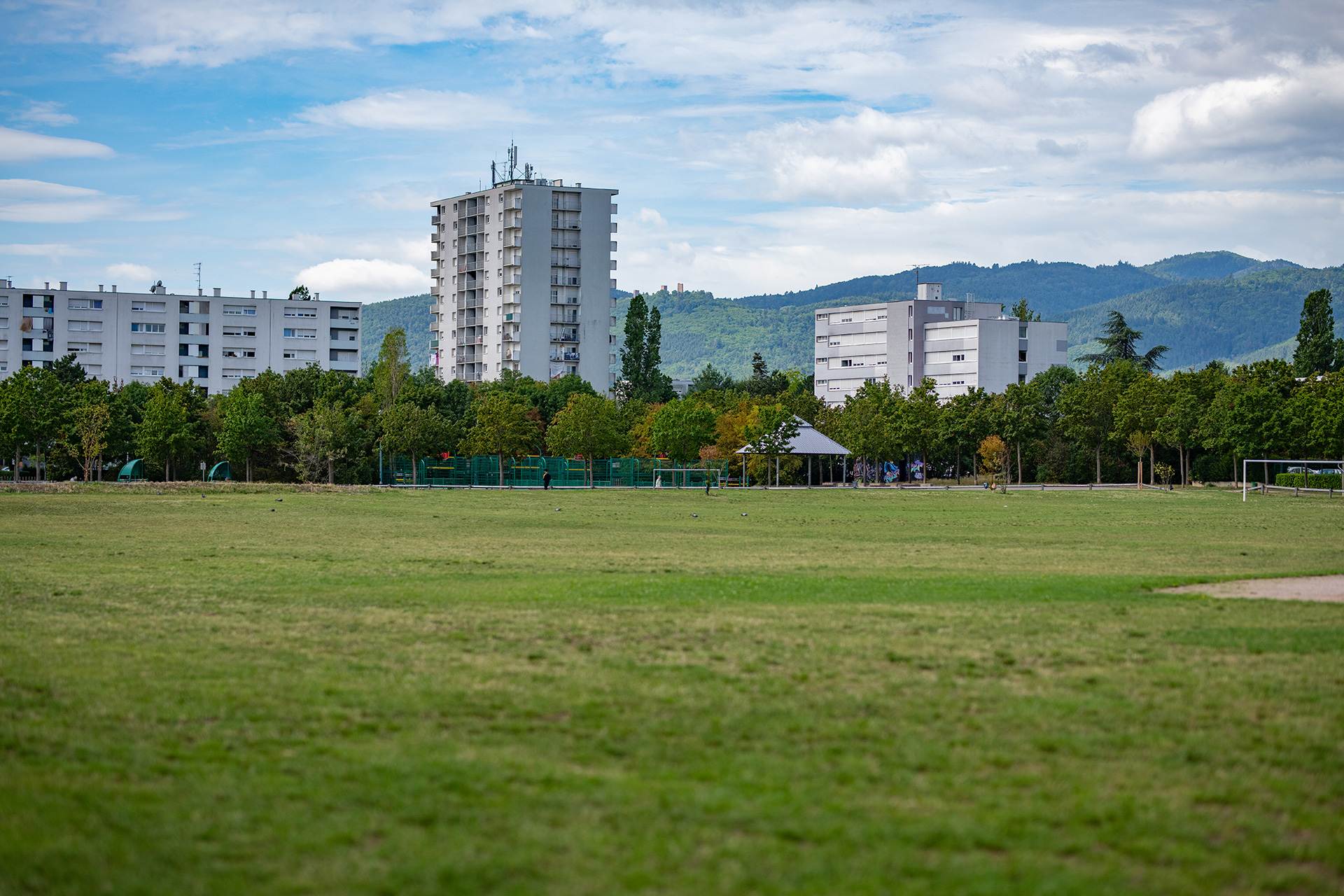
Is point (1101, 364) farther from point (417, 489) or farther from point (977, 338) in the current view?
point (417, 489)

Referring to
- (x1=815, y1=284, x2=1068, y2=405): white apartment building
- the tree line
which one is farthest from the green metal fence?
(x1=815, y1=284, x2=1068, y2=405): white apartment building

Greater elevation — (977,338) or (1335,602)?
(977,338)

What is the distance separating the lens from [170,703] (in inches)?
368

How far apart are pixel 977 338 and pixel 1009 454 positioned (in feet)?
150

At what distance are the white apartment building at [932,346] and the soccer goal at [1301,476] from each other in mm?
62144

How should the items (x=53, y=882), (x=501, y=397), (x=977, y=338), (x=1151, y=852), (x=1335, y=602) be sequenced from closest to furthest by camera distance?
(x=53, y=882) → (x=1151, y=852) → (x=1335, y=602) → (x=501, y=397) → (x=977, y=338)

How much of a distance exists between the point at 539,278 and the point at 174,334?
148ft

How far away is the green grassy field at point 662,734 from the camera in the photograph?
234 inches

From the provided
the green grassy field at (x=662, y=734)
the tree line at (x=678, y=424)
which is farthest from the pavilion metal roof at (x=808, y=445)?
the green grassy field at (x=662, y=734)

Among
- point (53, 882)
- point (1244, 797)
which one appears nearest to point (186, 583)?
point (53, 882)

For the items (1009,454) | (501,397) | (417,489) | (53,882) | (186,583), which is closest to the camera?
(53,882)

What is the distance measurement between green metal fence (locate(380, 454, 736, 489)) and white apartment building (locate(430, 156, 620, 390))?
68294 mm

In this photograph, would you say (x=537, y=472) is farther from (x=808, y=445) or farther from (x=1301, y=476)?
(x=1301, y=476)

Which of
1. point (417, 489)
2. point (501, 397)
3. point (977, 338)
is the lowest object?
point (417, 489)
